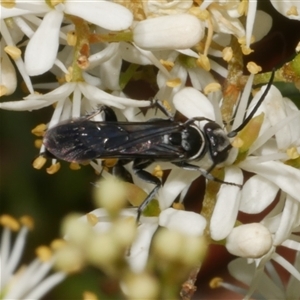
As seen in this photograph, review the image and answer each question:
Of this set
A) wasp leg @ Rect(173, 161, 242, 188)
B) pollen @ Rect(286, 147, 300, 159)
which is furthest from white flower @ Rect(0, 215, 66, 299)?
pollen @ Rect(286, 147, 300, 159)

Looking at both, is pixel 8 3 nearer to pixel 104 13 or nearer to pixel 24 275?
A: pixel 104 13

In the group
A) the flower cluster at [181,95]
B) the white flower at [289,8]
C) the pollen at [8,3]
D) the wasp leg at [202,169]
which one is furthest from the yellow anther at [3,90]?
the white flower at [289,8]

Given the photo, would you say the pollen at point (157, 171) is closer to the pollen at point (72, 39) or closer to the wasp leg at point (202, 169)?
the wasp leg at point (202, 169)

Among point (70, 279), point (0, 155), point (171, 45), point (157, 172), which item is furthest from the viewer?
point (0, 155)

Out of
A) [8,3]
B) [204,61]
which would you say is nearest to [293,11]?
[204,61]

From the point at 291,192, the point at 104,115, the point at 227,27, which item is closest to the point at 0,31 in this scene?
the point at 104,115

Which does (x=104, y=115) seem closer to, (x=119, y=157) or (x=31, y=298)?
(x=119, y=157)
